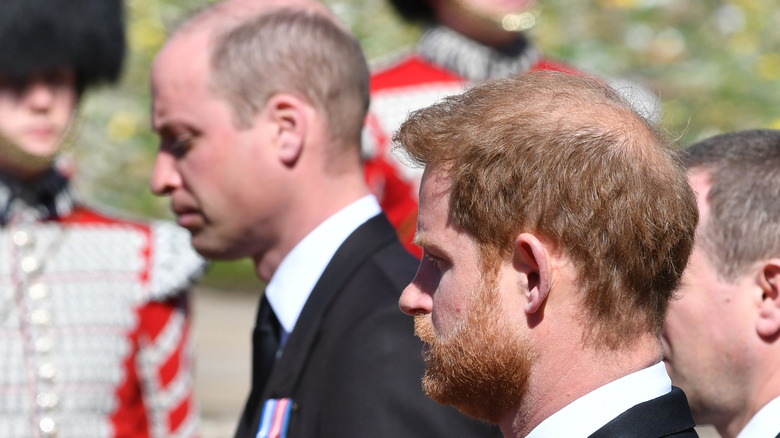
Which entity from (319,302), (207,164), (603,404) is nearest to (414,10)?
(207,164)

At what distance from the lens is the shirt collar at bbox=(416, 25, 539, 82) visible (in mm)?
4133

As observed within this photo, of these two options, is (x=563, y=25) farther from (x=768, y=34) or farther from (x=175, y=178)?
(x=175, y=178)

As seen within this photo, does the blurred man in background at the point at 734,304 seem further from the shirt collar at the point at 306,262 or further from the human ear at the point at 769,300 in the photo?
the shirt collar at the point at 306,262

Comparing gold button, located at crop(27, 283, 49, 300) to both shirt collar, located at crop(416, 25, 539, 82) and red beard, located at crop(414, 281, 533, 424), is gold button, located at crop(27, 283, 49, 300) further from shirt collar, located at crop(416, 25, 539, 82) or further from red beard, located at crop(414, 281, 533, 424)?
red beard, located at crop(414, 281, 533, 424)

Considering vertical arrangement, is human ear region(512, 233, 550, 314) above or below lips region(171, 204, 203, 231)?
above

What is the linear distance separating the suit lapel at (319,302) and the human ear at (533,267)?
2.47 feet

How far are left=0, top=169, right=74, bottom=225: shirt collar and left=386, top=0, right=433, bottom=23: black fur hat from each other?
65.3 inches

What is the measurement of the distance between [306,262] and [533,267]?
0.99 metres

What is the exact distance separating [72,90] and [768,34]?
5171 millimetres

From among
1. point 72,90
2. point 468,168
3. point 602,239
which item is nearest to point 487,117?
point 468,168

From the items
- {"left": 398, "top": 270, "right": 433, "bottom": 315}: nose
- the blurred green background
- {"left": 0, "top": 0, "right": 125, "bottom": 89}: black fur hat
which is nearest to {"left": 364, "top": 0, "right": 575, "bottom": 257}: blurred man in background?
{"left": 0, "top": 0, "right": 125, "bottom": 89}: black fur hat

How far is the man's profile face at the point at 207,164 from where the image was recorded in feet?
8.28

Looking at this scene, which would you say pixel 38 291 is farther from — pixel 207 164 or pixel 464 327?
pixel 464 327

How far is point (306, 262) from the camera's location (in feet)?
8.13
